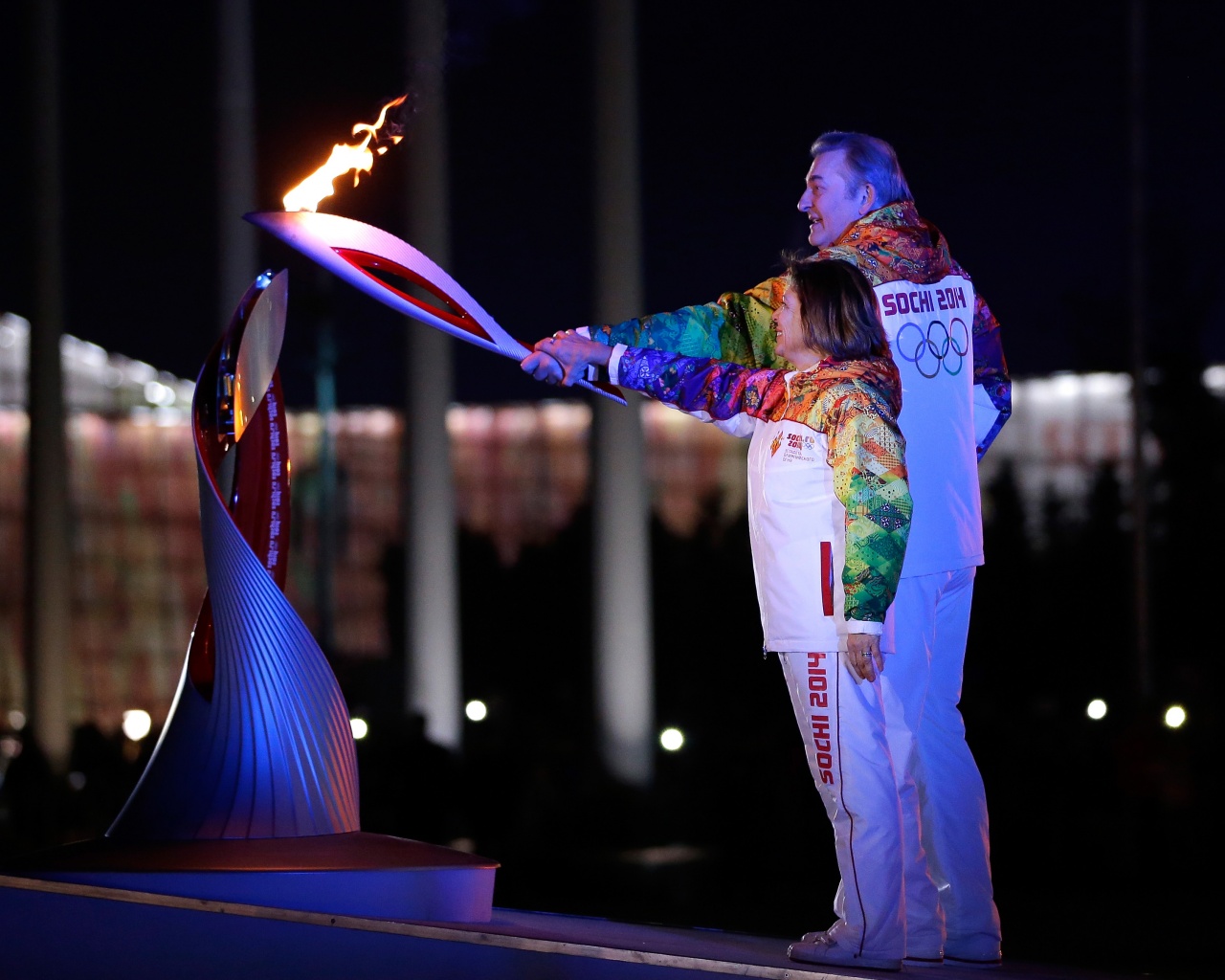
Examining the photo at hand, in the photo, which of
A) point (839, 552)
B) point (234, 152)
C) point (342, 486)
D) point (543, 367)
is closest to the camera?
point (839, 552)

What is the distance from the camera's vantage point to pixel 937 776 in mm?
3746

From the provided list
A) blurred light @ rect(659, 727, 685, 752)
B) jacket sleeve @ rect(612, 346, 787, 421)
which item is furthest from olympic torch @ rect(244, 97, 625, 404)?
blurred light @ rect(659, 727, 685, 752)

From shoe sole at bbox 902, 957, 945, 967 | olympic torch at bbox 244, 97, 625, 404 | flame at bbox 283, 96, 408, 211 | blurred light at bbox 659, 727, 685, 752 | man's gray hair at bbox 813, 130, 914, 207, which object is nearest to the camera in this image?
shoe sole at bbox 902, 957, 945, 967

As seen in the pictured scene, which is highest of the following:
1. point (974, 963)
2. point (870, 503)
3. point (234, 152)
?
point (234, 152)

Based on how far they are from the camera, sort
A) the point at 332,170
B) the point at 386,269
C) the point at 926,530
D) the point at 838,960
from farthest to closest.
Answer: the point at 332,170 → the point at 386,269 → the point at 926,530 → the point at 838,960

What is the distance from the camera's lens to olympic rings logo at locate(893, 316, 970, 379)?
12.3 feet

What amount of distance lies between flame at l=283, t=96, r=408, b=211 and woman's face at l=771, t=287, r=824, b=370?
1687 mm

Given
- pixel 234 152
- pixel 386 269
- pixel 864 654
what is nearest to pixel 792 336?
pixel 864 654

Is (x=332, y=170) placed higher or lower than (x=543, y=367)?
higher

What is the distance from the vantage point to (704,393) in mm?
3738

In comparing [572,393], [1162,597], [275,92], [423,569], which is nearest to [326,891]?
[423,569]

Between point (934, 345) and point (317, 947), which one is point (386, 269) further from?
point (317, 947)

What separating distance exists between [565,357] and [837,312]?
2.42 feet

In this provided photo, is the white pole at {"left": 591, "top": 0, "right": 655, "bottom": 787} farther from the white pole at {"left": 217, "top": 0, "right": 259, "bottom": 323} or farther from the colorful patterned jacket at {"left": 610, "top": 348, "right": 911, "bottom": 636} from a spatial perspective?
the colorful patterned jacket at {"left": 610, "top": 348, "right": 911, "bottom": 636}
